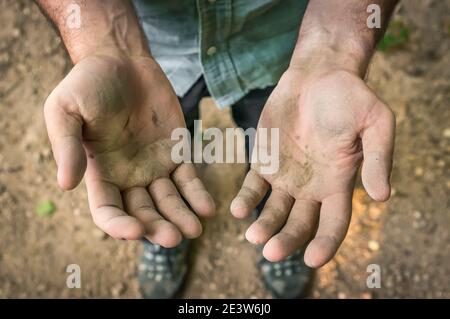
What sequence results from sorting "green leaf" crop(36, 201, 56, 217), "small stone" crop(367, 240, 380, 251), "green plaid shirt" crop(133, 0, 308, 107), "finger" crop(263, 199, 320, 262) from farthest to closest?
"green leaf" crop(36, 201, 56, 217) → "small stone" crop(367, 240, 380, 251) → "green plaid shirt" crop(133, 0, 308, 107) → "finger" crop(263, 199, 320, 262)

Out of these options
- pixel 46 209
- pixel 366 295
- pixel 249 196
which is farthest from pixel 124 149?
pixel 366 295

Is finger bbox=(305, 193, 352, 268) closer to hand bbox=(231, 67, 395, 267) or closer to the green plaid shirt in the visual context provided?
hand bbox=(231, 67, 395, 267)

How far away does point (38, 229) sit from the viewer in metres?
2.49

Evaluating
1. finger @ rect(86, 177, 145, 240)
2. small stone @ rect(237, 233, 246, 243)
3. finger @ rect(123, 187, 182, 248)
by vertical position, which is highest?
finger @ rect(86, 177, 145, 240)

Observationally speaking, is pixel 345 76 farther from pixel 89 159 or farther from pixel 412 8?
pixel 412 8

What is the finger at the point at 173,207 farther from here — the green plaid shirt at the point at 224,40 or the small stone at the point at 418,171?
the small stone at the point at 418,171

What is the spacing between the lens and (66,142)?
1.27 m

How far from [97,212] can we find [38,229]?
51.1 inches

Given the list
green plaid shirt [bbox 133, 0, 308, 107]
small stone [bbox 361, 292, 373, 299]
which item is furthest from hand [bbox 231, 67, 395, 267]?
small stone [bbox 361, 292, 373, 299]

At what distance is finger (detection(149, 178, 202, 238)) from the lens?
1.38m

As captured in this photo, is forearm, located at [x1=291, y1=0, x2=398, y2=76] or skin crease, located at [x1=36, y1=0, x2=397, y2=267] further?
forearm, located at [x1=291, y1=0, x2=398, y2=76]

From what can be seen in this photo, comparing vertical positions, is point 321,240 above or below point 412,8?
above

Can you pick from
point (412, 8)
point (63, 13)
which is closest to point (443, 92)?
point (412, 8)
